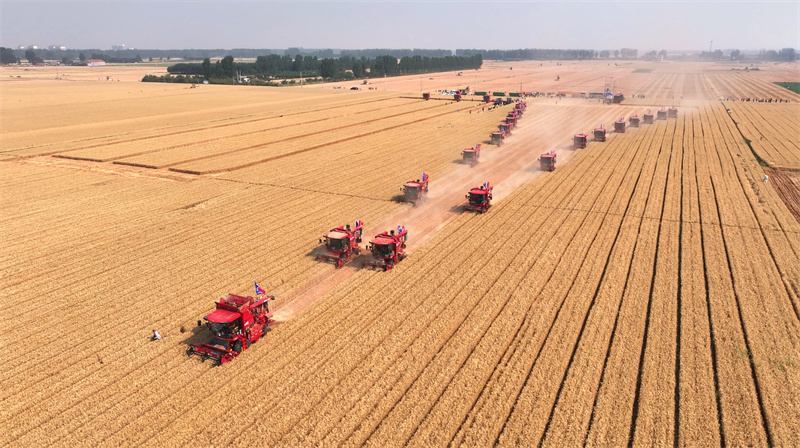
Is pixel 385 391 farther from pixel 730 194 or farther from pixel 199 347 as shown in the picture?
pixel 730 194

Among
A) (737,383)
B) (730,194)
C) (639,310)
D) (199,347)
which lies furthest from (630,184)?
(199,347)

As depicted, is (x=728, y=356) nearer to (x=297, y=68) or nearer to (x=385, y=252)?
(x=385, y=252)

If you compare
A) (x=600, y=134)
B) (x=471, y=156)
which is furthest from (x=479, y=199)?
(x=600, y=134)

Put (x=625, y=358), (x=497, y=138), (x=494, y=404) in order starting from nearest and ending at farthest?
(x=494, y=404)
(x=625, y=358)
(x=497, y=138)

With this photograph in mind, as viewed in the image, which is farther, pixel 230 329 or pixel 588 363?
pixel 230 329

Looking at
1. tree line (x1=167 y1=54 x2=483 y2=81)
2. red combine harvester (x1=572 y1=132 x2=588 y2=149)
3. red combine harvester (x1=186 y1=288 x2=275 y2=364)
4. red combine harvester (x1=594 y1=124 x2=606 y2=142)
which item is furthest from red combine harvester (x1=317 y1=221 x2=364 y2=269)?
tree line (x1=167 y1=54 x2=483 y2=81)

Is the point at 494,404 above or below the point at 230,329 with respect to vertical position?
below

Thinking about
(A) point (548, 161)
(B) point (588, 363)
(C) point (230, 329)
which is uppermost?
(A) point (548, 161)
